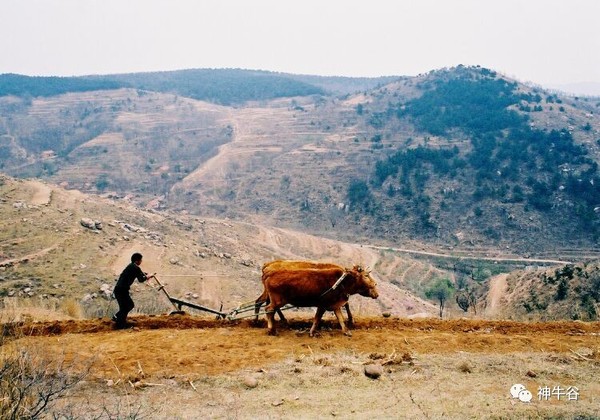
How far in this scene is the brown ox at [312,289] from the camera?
9.25m

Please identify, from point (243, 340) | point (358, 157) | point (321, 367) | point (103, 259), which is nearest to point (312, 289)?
point (243, 340)

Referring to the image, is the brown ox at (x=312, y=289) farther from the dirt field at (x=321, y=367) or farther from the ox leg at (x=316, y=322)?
the dirt field at (x=321, y=367)

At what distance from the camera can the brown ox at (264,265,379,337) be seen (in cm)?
925

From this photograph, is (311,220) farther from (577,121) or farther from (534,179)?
(577,121)

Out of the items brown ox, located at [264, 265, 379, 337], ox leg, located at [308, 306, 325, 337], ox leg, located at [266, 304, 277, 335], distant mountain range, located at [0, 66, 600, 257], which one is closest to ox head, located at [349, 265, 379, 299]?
brown ox, located at [264, 265, 379, 337]

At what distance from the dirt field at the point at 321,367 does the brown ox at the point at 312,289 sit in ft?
1.61

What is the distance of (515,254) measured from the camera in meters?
48.1

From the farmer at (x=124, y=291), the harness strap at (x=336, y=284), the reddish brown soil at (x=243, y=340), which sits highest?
the harness strap at (x=336, y=284)

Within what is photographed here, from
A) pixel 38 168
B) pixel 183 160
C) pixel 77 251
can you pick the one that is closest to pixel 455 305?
pixel 77 251

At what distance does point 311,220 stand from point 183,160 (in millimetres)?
31374

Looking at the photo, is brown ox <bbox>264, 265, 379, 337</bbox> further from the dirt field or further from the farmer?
the farmer

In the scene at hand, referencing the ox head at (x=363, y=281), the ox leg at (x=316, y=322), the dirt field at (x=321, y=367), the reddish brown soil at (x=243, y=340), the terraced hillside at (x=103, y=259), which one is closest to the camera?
the dirt field at (x=321, y=367)

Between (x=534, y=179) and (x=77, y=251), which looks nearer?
(x=77, y=251)

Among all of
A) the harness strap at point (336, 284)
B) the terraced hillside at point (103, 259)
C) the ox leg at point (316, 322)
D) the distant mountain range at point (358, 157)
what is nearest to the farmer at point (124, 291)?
the ox leg at point (316, 322)
